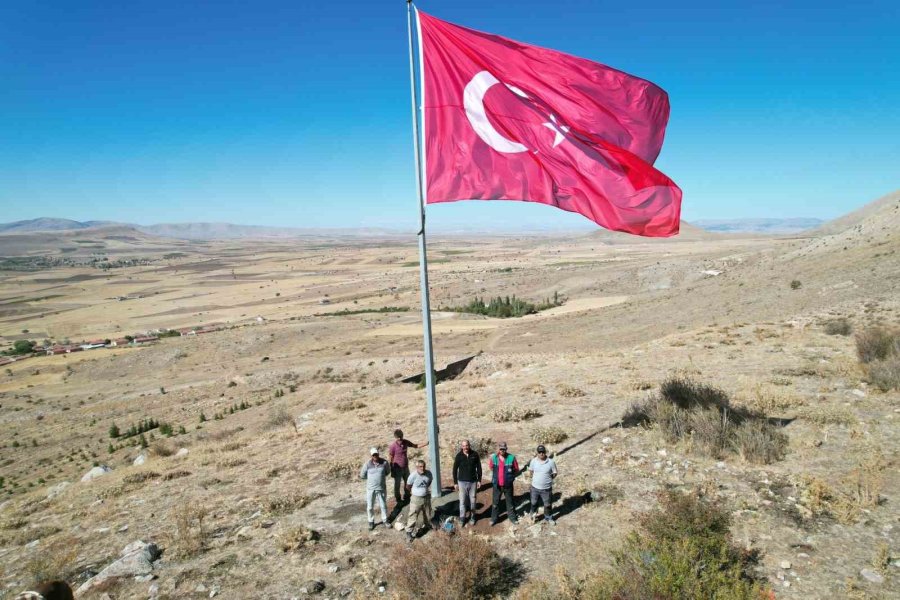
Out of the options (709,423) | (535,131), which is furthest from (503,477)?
(535,131)

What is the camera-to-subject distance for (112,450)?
72.2 ft

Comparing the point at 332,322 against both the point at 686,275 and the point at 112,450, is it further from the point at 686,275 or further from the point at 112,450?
the point at 686,275

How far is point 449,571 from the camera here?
614 cm

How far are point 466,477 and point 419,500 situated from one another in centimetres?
84

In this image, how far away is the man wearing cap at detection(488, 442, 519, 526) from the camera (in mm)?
7891

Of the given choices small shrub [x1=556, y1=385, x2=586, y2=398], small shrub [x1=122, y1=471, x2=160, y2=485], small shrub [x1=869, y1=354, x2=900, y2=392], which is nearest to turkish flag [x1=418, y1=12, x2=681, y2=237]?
small shrub [x1=556, y1=385, x2=586, y2=398]

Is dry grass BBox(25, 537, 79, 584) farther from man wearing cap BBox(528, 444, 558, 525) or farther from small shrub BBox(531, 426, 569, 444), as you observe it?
small shrub BBox(531, 426, 569, 444)

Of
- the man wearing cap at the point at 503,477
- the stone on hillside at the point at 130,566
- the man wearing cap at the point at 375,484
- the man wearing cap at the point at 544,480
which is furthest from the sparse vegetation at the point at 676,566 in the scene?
the stone on hillside at the point at 130,566

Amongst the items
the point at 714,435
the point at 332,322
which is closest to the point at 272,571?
the point at 714,435

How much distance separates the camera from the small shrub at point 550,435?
11.4m

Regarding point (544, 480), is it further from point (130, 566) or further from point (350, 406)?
point (350, 406)

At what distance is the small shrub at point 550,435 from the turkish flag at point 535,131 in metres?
5.40

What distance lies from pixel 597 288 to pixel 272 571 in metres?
67.0

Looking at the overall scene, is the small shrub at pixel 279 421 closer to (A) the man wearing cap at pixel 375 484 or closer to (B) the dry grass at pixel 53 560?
(B) the dry grass at pixel 53 560
